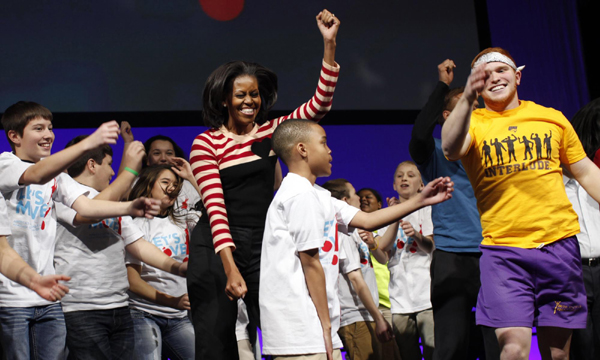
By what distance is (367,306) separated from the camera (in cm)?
353

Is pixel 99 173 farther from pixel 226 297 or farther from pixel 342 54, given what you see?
pixel 342 54

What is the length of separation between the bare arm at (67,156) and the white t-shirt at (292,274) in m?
0.61

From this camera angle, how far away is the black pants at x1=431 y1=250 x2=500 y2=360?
2453 mm

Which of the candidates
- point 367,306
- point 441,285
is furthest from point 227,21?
point 441,285

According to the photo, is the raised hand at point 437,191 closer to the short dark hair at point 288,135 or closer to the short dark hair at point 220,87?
the short dark hair at point 288,135

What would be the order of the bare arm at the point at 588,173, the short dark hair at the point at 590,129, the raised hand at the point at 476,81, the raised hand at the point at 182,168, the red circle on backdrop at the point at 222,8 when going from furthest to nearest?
the red circle on backdrop at the point at 222,8
the short dark hair at the point at 590,129
the raised hand at the point at 182,168
the bare arm at the point at 588,173
the raised hand at the point at 476,81

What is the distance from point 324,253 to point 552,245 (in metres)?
0.83

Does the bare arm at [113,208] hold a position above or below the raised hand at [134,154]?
below

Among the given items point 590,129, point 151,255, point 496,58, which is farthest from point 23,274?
point 590,129

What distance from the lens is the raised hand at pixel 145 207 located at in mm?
2339

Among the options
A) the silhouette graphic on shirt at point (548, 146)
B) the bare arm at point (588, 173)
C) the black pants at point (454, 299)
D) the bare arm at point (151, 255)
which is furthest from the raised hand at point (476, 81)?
the bare arm at point (151, 255)

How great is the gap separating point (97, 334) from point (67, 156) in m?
1.17

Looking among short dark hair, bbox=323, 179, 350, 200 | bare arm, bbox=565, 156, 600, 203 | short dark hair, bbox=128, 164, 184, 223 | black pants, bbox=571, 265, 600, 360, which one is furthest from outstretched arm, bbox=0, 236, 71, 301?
black pants, bbox=571, 265, 600, 360

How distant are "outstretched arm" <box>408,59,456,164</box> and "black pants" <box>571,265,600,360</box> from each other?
1.27m
